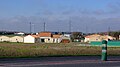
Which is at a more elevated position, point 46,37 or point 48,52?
point 48,52

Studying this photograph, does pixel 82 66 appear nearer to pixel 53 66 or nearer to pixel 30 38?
pixel 53 66

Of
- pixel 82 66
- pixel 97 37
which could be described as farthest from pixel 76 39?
pixel 82 66

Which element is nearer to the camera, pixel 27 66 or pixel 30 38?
pixel 27 66

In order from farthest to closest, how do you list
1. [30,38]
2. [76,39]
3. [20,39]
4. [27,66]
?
[76,39], [20,39], [30,38], [27,66]

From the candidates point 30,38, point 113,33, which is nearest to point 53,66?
point 30,38

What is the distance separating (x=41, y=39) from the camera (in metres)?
166

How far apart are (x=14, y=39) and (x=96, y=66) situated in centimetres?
15713

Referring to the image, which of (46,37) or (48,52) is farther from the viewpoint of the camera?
(46,37)

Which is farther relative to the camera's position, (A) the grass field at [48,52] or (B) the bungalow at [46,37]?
(B) the bungalow at [46,37]

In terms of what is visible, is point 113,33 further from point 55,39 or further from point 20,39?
point 20,39

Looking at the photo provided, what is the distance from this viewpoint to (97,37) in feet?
530

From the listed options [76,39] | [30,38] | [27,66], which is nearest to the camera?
[27,66]

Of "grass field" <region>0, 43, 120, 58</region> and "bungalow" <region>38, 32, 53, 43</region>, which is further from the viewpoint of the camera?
"bungalow" <region>38, 32, 53, 43</region>

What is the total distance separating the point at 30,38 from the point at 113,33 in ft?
160
